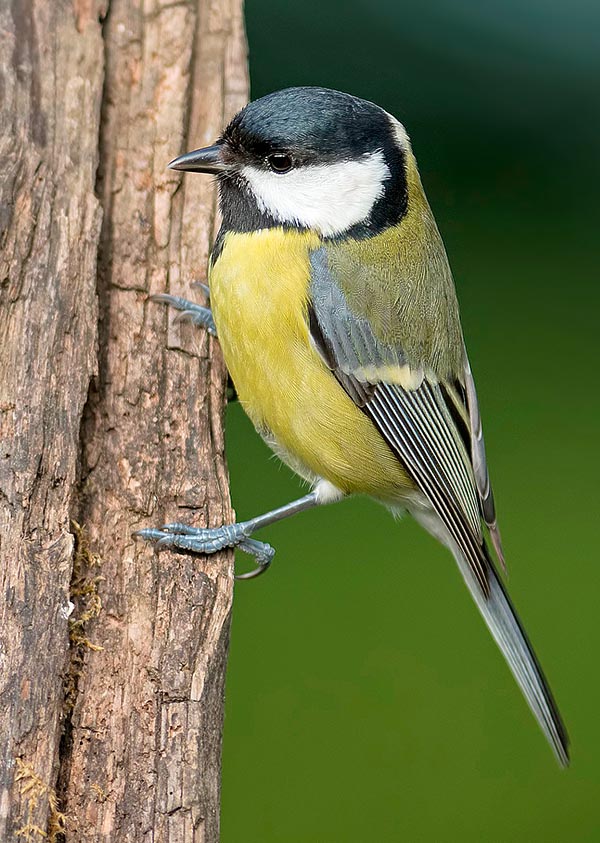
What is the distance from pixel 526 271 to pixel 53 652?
330 cm

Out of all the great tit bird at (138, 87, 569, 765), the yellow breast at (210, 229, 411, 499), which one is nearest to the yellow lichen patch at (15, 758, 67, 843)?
the great tit bird at (138, 87, 569, 765)

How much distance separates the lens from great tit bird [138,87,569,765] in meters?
1.91

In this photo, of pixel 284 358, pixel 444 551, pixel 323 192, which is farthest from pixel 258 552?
pixel 444 551

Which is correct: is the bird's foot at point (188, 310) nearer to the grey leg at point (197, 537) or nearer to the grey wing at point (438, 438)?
the grey wing at point (438, 438)

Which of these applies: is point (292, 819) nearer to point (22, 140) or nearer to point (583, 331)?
point (22, 140)

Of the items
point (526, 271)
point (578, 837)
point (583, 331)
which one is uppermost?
point (526, 271)

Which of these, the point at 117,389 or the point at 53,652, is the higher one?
the point at 117,389

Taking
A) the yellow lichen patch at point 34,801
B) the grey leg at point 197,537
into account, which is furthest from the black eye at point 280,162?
the yellow lichen patch at point 34,801

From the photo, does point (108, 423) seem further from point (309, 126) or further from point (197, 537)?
point (309, 126)

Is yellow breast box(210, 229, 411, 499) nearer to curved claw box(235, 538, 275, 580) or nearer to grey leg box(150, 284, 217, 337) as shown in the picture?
grey leg box(150, 284, 217, 337)

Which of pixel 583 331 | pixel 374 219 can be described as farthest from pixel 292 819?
pixel 583 331

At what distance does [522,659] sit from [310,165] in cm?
116

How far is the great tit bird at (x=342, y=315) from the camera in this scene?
1.91 metres

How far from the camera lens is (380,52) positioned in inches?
158
